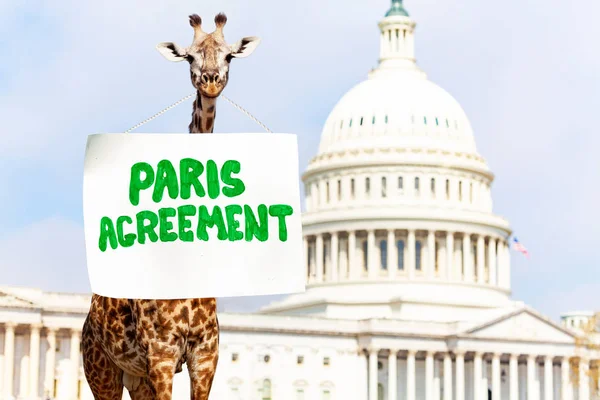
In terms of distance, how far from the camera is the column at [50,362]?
12479 centimetres

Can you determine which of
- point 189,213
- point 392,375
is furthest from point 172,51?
point 392,375

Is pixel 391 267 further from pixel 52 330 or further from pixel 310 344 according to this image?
pixel 52 330

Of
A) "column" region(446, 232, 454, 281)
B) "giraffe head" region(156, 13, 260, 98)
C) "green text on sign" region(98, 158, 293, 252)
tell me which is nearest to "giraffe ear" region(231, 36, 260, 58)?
"giraffe head" region(156, 13, 260, 98)

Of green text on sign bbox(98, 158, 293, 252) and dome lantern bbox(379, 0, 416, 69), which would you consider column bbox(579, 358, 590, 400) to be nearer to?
dome lantern bbox(379, 0, 416, 69)

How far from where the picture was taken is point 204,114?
22.6 metres

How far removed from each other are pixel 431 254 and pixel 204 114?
130904 millimetres

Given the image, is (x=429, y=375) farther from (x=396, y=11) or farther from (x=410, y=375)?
(x=396, y=11)

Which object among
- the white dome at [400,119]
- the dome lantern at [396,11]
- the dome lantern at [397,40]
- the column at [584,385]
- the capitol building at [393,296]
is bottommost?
the column at [584,385]

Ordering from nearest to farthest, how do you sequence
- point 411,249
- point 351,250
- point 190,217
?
point 190,217 → point 411,249 → point 351,250

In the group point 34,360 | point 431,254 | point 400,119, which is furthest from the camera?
point 400,119

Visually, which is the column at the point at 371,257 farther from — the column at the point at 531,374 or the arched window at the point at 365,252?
the column at the point at 531,374

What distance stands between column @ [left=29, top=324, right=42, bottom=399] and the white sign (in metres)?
104

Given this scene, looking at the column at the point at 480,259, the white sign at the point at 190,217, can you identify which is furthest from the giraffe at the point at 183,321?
the column at the point at 480,259

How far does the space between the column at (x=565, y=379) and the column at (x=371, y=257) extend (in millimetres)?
19417
